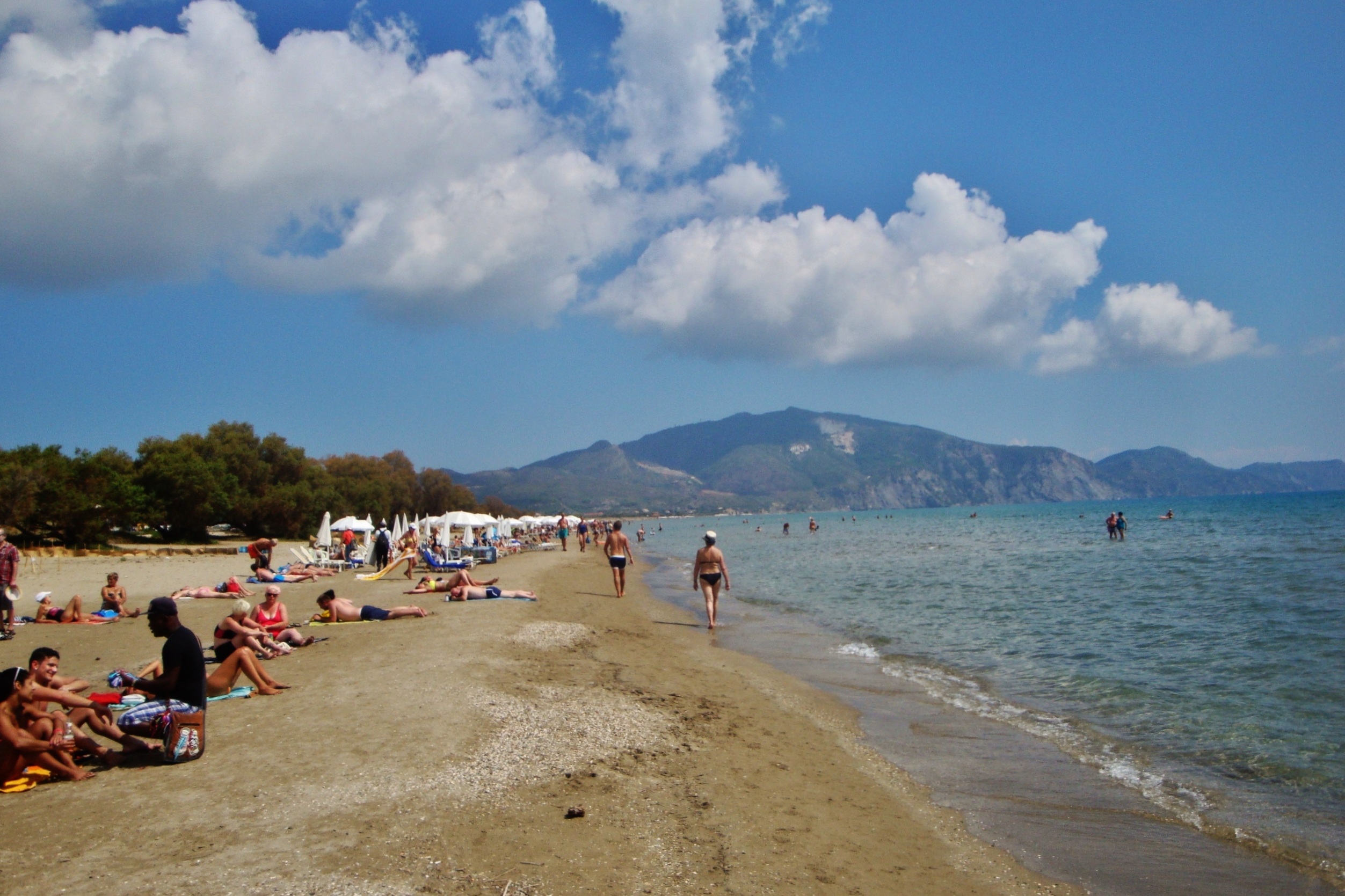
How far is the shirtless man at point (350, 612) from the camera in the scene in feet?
40.1

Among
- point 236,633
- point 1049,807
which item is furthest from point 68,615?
point 1049,807

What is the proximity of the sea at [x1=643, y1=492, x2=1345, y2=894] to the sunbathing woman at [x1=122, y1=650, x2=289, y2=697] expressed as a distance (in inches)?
234

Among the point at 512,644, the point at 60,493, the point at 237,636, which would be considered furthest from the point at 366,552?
the point at 237,636

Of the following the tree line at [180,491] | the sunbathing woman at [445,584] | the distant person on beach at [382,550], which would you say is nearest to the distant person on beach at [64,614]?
the sunbathing woman at [445,584]

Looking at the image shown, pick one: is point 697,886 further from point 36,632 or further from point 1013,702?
point 36,632

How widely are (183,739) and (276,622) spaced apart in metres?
5.49

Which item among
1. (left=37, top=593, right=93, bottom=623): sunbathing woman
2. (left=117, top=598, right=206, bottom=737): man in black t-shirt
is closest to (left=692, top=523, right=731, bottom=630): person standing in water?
(left=117, top=598, right=206, bottom=737): man in black t-shirt

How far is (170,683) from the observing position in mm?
5773

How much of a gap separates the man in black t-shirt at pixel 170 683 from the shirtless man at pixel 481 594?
9.24 m

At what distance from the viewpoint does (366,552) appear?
2797 centimetres

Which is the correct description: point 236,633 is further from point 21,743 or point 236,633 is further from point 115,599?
point 115,599

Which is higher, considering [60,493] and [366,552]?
[60,493]

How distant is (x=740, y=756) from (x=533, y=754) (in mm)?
1802

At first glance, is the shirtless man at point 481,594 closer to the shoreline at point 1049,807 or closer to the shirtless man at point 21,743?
the shoreline at point 1049,807
